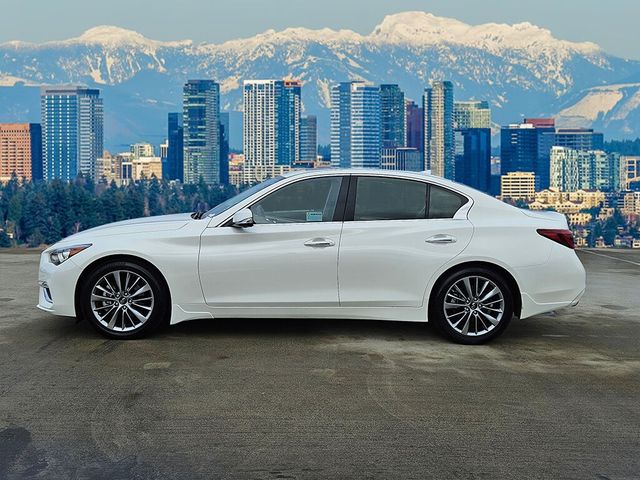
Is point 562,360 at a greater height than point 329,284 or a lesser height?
lesser

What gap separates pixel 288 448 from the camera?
211 inches

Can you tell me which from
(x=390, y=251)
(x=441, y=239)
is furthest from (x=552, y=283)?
(x=390, y=251)

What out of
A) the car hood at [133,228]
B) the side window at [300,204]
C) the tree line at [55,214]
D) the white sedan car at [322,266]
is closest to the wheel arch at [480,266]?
the white sedan car at [322,266]

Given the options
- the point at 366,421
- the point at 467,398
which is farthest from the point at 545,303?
the point at 366,421

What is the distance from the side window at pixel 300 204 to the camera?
8.40 meters

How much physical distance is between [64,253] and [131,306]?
70 centimetres

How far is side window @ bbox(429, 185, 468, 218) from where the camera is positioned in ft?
27.9

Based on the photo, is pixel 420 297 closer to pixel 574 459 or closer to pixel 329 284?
pixel 329 284

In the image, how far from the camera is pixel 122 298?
8.37 meters

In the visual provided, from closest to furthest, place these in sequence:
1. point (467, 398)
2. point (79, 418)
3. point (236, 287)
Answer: point (79, 418)
point (467, 398)
point (236, 287)

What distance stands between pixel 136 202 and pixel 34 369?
173m

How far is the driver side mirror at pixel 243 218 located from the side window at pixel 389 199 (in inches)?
32.7

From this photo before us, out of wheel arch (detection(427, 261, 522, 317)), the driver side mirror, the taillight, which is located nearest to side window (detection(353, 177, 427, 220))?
wheel arch (detection(427, 261, 522, 317))

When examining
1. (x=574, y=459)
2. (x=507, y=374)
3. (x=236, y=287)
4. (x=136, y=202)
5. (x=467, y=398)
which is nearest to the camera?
(x=574, y=459)
